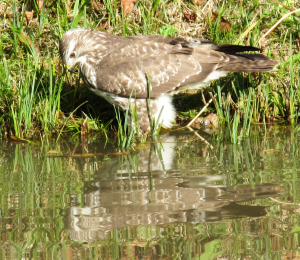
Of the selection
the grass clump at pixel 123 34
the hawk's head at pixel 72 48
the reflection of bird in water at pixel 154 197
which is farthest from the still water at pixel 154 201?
the hawk's head at pixel 72 48

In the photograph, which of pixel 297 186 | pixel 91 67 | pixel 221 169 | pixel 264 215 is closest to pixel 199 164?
pixel 221 169

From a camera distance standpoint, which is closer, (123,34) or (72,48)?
(72,48)

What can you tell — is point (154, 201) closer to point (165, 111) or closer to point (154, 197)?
point (154, 197)

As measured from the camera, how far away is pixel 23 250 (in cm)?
248

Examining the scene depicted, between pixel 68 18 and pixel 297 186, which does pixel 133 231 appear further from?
pixel 68 18

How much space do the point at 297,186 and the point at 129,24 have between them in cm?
389

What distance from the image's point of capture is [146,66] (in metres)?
5.25

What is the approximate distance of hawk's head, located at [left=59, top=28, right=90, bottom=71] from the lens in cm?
519

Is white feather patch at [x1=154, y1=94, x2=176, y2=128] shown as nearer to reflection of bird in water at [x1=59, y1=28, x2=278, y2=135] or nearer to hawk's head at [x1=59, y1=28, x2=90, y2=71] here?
reflection of bird in water at [x1=59, y1=28, x2=278, y2=135]

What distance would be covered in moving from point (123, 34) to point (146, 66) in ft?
3.42

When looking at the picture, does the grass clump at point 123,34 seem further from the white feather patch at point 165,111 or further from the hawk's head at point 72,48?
the white feather patch at point 165,111

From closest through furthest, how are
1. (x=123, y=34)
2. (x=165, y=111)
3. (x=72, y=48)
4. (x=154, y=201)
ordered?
(x=154, y=201), (x=72, y=48), (x=165, y=111), (x=123, y=34)

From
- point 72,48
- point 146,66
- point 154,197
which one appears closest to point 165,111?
point 146,66

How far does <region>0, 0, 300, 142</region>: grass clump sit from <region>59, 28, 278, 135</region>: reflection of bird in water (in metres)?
0.27
